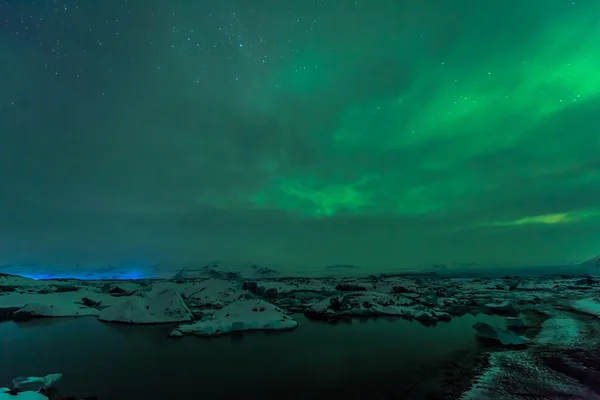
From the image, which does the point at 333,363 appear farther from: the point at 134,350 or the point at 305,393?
the point at 134,350

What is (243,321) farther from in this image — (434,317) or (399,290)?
(399,290)

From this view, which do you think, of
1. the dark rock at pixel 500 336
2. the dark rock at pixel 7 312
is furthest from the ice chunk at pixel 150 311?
the dark rock at pixel 500 336

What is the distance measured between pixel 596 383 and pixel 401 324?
1543 cm

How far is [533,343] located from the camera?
56.9 feet

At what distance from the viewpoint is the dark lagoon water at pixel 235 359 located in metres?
11.7

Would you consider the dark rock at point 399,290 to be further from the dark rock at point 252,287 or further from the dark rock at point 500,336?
the dark rock at point 500,336

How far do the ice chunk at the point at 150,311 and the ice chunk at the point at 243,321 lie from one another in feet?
16.3

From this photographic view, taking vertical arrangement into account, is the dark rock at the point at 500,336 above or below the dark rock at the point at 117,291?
below

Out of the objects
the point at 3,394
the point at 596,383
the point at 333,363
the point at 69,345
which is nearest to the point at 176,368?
the point at 3,394

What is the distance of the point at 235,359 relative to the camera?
52.2 ft

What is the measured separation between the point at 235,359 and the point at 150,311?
49.8 feet

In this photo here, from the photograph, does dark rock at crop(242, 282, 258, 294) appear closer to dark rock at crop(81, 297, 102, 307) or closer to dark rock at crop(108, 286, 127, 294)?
dark rock at crop(81, 297, 102, 307)

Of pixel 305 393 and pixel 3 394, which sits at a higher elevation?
pixel 3 394

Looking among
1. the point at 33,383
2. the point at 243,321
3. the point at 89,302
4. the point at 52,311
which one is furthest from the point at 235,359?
the point at 89,302
